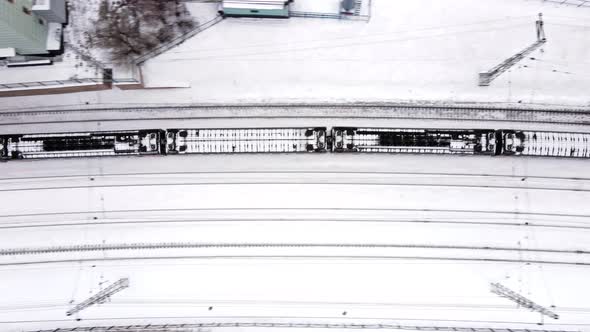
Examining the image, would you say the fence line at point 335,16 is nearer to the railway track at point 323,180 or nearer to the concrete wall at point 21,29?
the railway track at point 323,180

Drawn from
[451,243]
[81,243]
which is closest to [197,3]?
[81,243]

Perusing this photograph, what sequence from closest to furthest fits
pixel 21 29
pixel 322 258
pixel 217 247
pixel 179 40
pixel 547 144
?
pixel 21 29 → pixel 547 144 → pixel 179 40 → pixel 322 258 → pixel 217 247

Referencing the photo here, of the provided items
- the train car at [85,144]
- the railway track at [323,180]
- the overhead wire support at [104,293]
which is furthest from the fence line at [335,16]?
the overhead wire support at [104,293]

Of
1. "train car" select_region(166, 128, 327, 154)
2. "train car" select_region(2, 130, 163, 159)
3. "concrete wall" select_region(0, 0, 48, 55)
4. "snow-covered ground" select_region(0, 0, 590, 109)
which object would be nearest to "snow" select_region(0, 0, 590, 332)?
"snow-covered ground" select_region(0, 0, 590, 109)

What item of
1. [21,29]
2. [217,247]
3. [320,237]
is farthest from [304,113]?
[21,29]

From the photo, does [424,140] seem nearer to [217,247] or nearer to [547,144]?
[547,144]
